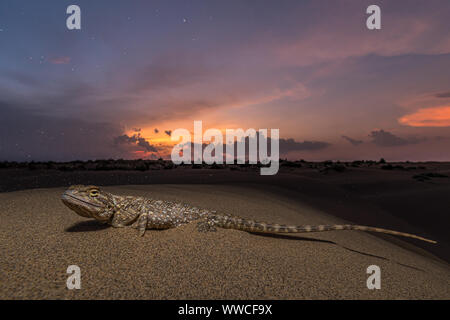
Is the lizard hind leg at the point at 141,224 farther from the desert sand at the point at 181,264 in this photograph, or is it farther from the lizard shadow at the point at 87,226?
the lizard shadow at the point at 87,226

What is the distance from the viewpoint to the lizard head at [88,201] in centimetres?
287

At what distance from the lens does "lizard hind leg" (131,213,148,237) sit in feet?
10.5

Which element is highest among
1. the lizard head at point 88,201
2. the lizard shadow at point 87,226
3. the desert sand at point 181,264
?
the lizard head at point 88,201

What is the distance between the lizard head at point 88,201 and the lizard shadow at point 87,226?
163mm

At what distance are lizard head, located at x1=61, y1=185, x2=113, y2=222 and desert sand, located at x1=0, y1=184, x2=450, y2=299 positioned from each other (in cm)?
24

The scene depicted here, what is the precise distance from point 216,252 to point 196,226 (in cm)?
79

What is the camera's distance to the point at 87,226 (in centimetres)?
332

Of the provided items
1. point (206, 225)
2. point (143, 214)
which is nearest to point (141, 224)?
point (143, 214)

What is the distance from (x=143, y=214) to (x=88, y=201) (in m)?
0.68

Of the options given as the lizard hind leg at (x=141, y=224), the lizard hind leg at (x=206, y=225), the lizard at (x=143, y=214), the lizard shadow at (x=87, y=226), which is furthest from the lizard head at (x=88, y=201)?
the lizard hind leg at (x=206, y=225)

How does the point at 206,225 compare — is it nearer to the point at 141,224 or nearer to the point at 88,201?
the point at 141,224

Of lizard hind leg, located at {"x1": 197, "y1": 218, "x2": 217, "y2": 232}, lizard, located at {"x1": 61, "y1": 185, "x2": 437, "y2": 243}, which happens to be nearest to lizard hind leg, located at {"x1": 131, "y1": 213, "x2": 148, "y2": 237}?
lizard, located at {"x1": 61, "y1": 185, "x2": 437, "y2": 243}
